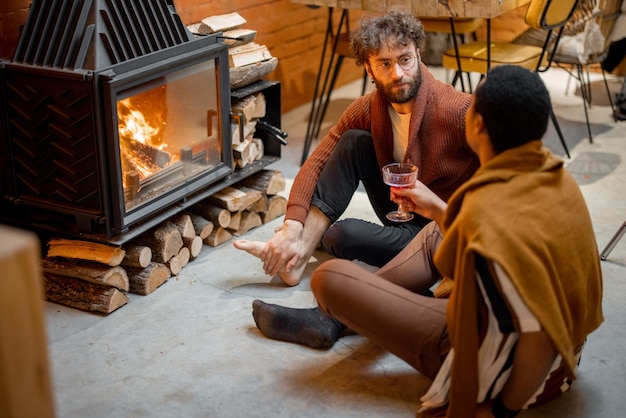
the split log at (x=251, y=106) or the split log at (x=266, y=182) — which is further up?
the split log at (x=251, y=106)

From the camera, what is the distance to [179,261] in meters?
3.09

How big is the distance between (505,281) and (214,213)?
63.1 inches

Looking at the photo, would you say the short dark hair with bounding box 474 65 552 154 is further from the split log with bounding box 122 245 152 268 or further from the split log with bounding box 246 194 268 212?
the split log with bounding box 246 194 268 212

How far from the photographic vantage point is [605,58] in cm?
453

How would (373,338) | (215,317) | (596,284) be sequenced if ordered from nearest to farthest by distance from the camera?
(596,284)
(373,338)
(215,317)

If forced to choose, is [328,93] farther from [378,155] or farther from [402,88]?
[402,88]

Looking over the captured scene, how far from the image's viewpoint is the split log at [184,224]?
10.2 feet

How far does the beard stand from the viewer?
270cm

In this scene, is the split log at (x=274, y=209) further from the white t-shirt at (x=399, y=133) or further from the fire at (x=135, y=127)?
the white t-shirt at (x=399, y=133)

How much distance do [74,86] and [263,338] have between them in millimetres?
985

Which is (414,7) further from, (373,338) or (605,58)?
(373,338)

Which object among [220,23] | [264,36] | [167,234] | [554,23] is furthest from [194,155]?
[554,23]

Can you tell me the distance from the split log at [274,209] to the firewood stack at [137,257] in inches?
5.3

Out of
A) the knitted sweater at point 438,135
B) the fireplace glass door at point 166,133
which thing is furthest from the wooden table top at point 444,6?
the fireplace glass door at point 166,133
